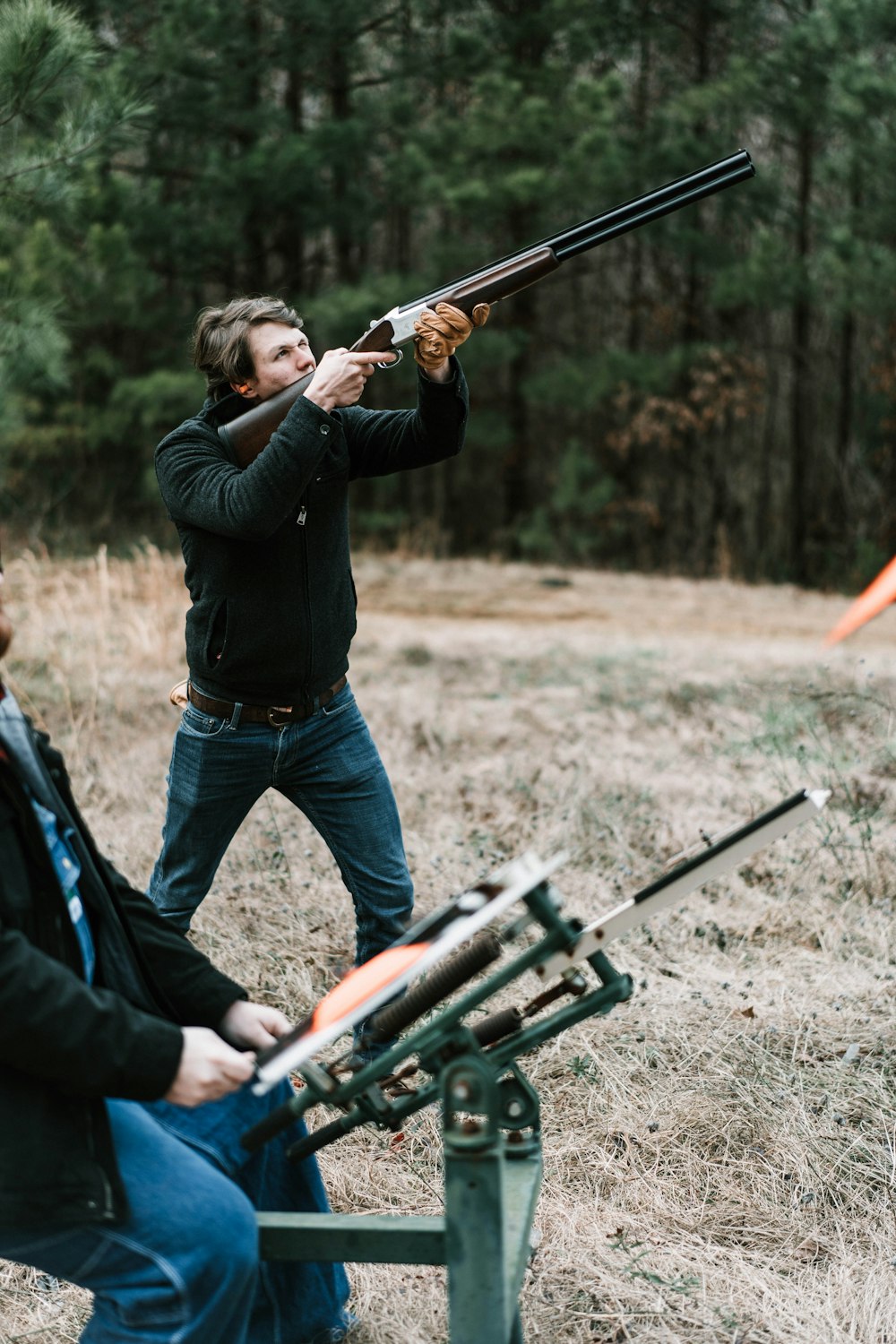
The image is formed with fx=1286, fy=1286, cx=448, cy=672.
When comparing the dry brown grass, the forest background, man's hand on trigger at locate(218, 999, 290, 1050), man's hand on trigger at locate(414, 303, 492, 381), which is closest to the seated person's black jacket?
man's hand on trigger at locate(218, 999, 290, 1050)

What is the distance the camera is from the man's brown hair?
3.18m

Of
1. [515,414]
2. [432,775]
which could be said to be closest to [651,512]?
[515,414]

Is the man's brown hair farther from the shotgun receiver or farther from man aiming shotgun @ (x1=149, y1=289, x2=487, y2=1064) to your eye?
the shotgun receiver

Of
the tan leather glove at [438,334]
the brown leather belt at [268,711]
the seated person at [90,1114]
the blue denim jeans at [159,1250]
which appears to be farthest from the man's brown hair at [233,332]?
the blue denim jeans at [159,1250]

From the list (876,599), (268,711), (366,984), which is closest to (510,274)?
(268,711)

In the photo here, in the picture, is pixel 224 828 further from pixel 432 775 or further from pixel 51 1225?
pixel 432 775

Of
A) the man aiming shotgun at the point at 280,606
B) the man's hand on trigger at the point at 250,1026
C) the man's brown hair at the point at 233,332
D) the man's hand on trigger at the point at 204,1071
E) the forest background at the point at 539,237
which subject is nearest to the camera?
the man's hand on trigger at the point at 204,1071

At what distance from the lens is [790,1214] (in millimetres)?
2840

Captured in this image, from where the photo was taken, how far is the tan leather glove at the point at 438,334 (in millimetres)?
3322

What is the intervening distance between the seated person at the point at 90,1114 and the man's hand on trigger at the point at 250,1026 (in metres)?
0.20

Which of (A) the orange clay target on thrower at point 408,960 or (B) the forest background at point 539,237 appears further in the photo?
(B) the forest background at point 539,237

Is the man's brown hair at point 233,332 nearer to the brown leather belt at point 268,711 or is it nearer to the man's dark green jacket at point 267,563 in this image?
the man's dark green jacket at point 267,563

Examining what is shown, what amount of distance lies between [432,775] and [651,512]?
1144 cm

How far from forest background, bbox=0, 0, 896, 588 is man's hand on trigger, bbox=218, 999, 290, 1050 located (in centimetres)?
1043
